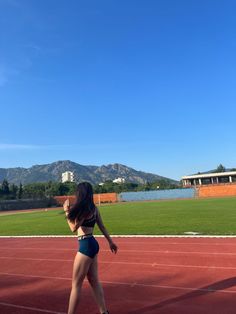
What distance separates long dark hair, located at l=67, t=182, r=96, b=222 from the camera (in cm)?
521

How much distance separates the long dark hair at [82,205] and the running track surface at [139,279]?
1.92m

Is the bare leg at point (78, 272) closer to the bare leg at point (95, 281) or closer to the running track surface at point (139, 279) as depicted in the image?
the bare leg at point (95, 281)

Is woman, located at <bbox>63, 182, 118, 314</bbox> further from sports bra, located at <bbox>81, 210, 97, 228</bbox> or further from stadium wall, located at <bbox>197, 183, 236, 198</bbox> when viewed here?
stadium wall, located at <bbox>197, 183, 236, 198</bbox>

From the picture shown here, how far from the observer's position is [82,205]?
5.23 meters

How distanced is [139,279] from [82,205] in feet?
12.6

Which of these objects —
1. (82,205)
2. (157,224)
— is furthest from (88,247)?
(157,224)

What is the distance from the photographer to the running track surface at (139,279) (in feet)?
21.7

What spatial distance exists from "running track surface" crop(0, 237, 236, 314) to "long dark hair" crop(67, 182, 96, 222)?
1.92 meters

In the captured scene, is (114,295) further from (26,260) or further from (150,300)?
(26,260)

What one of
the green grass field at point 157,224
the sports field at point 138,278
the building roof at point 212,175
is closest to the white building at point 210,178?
the building roof at point 212,175

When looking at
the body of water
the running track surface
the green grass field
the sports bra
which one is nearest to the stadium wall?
the body of water

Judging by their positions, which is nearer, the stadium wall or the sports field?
the sports field

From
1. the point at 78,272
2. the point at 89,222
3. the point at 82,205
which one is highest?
the point at 82,205

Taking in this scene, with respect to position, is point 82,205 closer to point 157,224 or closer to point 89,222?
point 89,222
